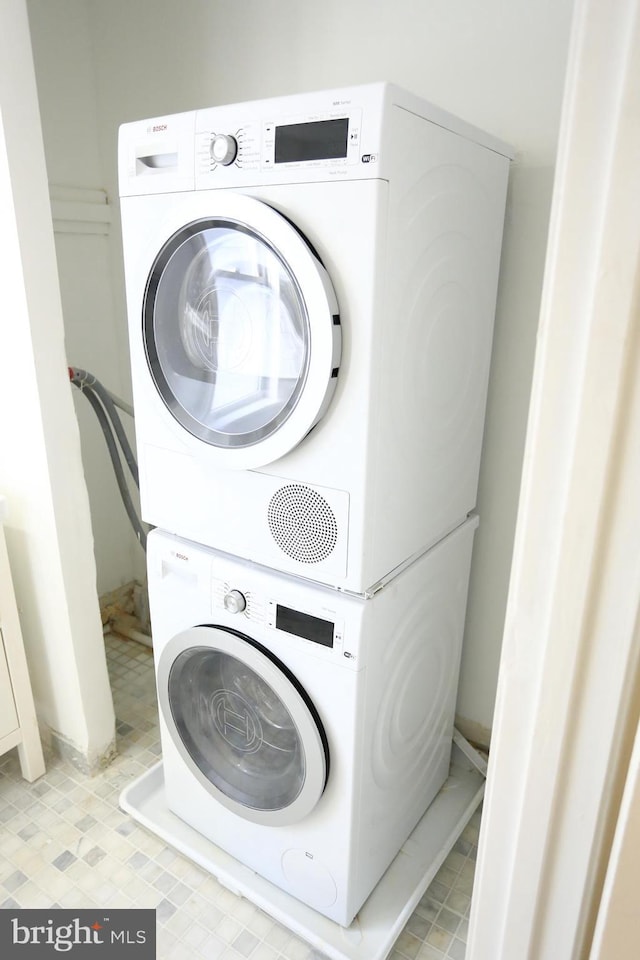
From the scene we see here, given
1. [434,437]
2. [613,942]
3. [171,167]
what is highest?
[171,167]

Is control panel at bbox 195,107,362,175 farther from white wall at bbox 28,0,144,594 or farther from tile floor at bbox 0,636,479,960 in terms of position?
tile floor at bbox 0,636,479,960

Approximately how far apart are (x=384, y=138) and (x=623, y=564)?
80 centimetres

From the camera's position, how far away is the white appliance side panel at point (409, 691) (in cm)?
135

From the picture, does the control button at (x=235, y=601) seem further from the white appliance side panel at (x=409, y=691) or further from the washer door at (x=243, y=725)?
the white appliance side panel at (x=409, y=691)

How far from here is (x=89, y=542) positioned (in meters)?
1.79

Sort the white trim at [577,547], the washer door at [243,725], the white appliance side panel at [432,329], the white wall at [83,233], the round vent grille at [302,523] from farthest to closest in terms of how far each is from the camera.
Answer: the white wall at [83,233] → the washer door at [243,725] → the round vent grille at [302,523] → the white appliance side panel at [432,329] → the white trim at [577,547]

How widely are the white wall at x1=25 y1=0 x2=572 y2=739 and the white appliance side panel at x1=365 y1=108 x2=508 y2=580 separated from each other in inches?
5.4

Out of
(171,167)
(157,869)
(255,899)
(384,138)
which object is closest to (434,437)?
(384,138)

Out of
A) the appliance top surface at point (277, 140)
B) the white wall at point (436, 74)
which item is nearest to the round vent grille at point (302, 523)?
the appliance top surface at point (277, 140)

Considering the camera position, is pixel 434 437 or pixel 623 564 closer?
pixel 623 564

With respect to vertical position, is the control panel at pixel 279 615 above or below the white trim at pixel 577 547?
below

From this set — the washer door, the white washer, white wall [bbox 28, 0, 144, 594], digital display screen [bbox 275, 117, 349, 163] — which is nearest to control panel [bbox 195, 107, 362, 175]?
digital display screen [bbox 275, 117, 349, 163]

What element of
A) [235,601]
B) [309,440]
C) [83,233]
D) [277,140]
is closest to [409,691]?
[235,601]

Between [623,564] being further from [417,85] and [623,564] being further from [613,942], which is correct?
[417,85]
